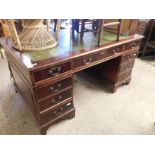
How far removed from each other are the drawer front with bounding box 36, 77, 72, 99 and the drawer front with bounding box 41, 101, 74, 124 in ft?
0.74

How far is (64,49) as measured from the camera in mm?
1315

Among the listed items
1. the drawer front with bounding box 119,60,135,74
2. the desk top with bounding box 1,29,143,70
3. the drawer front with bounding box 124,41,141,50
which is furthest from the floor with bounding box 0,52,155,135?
the desk top with bounding box 1,29,143,70

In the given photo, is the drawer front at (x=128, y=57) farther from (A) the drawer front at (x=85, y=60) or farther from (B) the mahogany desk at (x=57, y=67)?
(A) the drawer front at (x=85, y=60)

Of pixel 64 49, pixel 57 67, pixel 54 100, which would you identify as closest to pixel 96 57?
pixel 64 49

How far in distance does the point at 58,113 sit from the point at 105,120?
0.56m

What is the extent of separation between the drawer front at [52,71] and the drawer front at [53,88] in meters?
0.10

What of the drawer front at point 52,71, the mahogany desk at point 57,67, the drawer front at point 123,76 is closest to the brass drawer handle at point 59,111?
the mahogany desk at point 57,67

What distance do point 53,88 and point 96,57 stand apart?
54 cm

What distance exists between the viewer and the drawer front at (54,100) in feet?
4.09

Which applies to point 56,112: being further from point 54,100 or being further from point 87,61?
point 87,61
